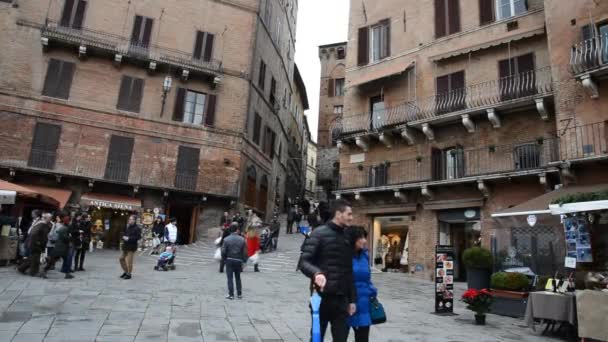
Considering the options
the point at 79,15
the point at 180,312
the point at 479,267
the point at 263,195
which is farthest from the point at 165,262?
the point at 79,15

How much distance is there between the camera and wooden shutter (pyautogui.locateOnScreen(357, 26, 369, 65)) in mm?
21484

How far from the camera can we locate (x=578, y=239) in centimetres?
940

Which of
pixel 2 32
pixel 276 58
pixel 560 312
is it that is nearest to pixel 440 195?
pixel 560 312

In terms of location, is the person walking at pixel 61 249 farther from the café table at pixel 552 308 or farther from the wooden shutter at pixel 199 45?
the wooden shutter at pixel 199 45

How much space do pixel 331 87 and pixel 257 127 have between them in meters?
16.0

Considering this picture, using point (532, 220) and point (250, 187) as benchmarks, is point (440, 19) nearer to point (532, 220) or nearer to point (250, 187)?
point (532, 220)

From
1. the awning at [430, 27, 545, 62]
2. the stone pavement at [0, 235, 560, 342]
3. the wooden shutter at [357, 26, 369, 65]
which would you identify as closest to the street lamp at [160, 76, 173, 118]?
the wooden shutter at [357, 26, 369, 65]

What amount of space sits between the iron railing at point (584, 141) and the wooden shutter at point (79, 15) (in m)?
24.2

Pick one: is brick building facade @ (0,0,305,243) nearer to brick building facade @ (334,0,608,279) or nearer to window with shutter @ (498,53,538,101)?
brick building facade @ (334,0,608,279)

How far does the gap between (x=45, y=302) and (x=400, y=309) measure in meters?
7.08

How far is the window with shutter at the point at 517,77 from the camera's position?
1591 centimetres

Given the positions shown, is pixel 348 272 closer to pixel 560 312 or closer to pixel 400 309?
pixel 560 312

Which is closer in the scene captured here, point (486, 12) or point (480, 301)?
point (480, 301)

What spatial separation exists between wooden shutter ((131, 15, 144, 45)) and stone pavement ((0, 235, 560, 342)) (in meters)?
16.0
